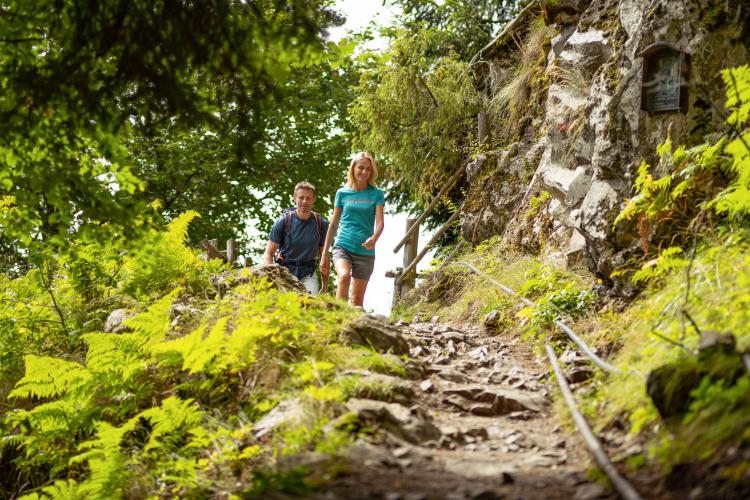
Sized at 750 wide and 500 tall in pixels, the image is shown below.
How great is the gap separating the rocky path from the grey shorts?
2.00 m

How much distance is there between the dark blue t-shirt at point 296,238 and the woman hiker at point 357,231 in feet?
0.68

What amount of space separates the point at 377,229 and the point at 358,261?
0.50 meters

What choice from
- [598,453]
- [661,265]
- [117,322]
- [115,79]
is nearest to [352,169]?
[117,322]

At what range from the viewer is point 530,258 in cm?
1094

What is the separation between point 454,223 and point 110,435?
1196 centimetres

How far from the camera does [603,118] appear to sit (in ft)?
24.6

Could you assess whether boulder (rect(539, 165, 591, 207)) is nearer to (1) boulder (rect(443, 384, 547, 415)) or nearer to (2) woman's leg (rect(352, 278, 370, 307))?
(2) woman's leg (rect(352, 278, 370, 307))

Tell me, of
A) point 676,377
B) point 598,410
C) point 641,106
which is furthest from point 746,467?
point 641,106

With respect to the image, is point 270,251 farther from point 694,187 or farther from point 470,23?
point 470,23

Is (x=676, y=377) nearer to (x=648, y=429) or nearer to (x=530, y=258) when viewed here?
(x=648, y=429)

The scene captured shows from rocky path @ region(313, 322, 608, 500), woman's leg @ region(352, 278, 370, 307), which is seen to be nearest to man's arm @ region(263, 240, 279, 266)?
woman's leg @ region(352, 278, 370, 307)

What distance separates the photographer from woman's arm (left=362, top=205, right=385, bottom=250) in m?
8.89

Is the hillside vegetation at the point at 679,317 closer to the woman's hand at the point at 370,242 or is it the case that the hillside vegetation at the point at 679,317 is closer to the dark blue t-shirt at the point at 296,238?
the woman's hand at the point at 370,242

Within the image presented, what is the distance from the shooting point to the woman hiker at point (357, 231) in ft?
29.6
